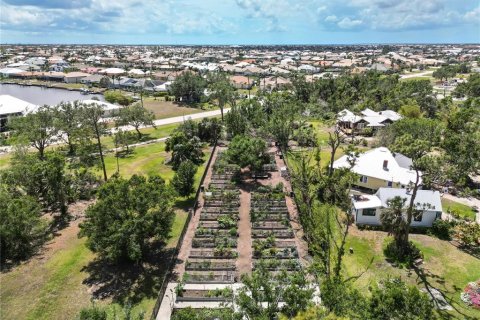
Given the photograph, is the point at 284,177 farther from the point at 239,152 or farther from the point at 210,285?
the point at 210,285

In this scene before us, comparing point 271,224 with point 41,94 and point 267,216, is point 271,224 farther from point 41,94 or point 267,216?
point 41,94

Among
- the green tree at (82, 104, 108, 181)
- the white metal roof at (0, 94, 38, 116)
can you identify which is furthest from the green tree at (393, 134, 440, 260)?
the white metal roof at (0, 94, 38, 116)

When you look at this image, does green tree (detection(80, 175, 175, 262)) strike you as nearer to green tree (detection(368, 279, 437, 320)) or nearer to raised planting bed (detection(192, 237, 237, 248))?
raised planting bed (detection(192, 237, 237, 248))

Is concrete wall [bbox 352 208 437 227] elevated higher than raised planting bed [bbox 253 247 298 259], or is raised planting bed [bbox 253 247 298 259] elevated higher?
concrete wall [bbox 352 208 437 227]

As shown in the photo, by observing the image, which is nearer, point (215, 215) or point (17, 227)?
point (17, 227)

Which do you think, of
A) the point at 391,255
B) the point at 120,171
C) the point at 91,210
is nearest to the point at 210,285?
the point at 91,210

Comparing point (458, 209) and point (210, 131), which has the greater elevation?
point (210, 131)

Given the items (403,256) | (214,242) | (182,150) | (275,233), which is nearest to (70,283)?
(214,242)
